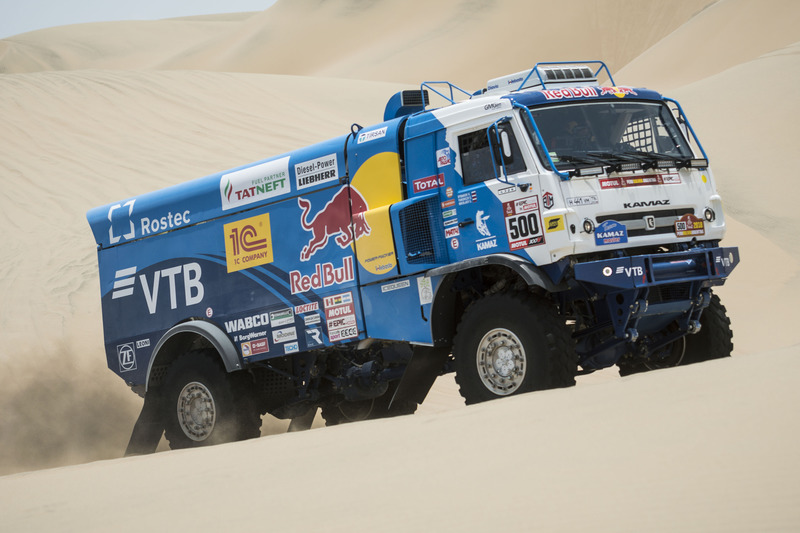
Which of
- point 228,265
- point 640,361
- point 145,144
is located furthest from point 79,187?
point 640,361


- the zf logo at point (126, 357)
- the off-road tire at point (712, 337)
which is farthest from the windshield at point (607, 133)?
the zf logo at point (126, 357)

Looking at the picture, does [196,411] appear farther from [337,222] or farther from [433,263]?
[433,263]

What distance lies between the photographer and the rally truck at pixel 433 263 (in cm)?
918

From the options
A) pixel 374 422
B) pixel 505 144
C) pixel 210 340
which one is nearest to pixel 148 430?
pixel 210 340

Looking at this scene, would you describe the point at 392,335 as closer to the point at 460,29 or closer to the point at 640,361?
the point at 640,361

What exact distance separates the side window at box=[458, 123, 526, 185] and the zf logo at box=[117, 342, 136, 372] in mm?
5199

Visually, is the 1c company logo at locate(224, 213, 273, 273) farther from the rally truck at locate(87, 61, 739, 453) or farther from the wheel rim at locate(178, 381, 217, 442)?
the wheel rim at locate(178, 381, 217, 442)

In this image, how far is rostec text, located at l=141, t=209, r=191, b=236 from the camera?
40.6 ft

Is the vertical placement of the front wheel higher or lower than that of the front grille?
lower

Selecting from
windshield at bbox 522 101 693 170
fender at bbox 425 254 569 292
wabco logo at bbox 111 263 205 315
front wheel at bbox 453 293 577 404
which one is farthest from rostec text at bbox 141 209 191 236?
windshield at bbox 522 101 693 170

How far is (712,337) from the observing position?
33.0ft

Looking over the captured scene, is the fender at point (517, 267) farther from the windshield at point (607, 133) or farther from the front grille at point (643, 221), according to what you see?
the windshield at point (607, 133)

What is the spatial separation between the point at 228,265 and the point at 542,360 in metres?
4.43

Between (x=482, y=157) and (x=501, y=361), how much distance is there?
6.32 ft
